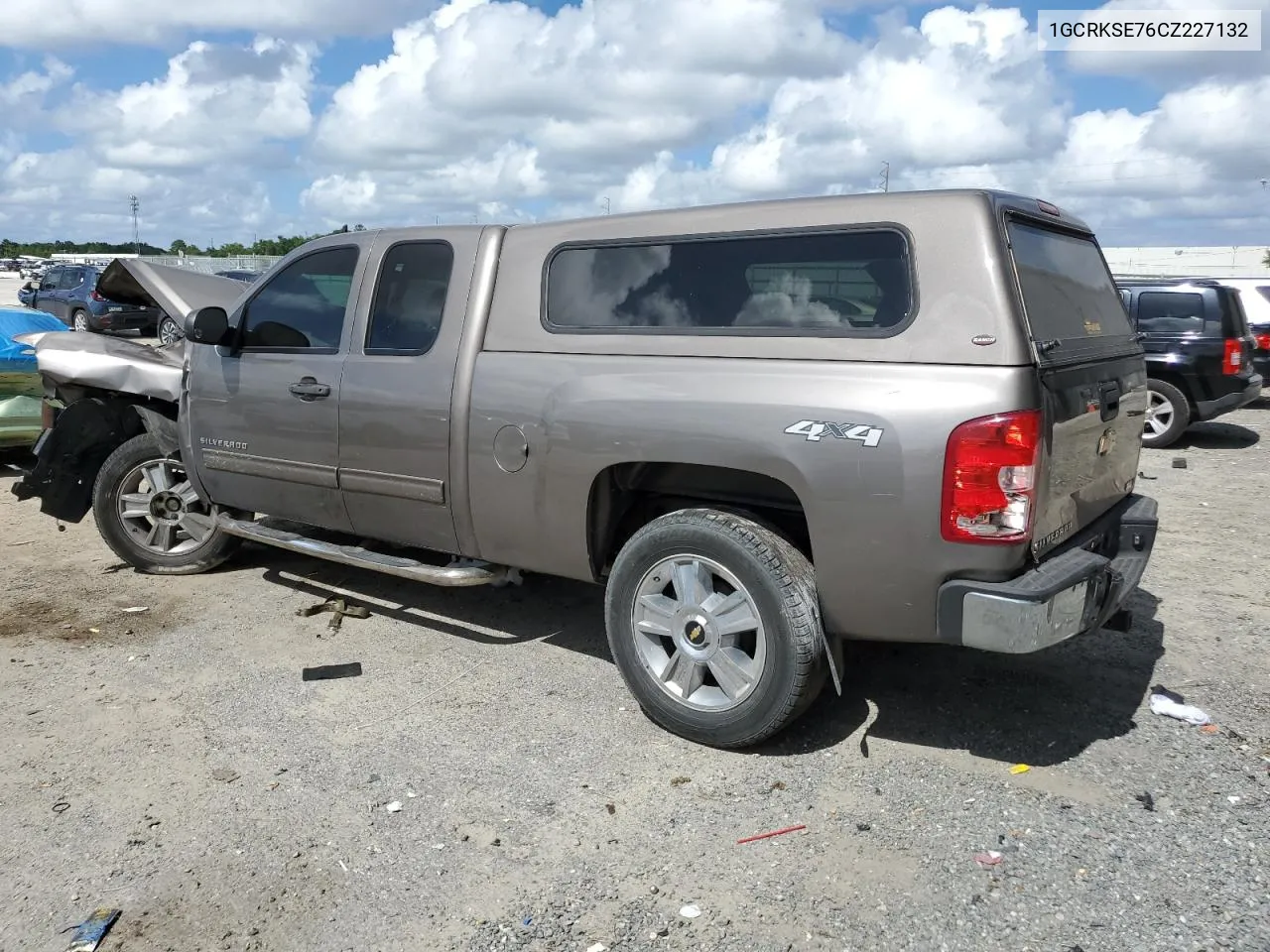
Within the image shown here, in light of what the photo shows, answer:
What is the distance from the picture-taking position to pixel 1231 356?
10.3 m

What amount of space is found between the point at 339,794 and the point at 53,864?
881 mm

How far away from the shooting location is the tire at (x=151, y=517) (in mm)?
5953

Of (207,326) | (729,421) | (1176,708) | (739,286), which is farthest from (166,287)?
(1176,708)

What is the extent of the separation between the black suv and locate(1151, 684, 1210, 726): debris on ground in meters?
6.94

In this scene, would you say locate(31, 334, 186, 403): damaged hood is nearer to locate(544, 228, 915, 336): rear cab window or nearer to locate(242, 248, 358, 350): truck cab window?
locate(242, 248, 358, 350): truck cab window

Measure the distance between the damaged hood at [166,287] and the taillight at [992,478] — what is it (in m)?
4.24

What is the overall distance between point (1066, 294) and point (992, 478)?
1163 millimetres

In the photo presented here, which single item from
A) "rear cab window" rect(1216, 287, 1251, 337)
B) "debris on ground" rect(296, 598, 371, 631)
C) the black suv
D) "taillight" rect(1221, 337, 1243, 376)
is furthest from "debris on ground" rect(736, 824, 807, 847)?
"rear cab window" rect(1216, 287, 1251, 337)

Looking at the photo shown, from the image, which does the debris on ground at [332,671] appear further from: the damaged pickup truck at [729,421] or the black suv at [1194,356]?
the black suv at [1194,356]

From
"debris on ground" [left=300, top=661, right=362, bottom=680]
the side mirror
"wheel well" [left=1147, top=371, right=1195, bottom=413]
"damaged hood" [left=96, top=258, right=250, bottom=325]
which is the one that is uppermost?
"damaged hood" [left=96, top=258, right=250, bottom=325]

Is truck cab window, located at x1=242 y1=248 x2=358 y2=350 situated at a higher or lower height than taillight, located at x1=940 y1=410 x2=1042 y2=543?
higher

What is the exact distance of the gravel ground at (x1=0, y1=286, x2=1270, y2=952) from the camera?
285 cm

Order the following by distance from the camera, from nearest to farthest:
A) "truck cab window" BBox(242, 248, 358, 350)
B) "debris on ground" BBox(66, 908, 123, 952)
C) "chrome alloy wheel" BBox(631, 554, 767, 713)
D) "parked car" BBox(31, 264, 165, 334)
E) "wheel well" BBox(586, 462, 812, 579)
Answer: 1. "debris on ground" BBox(66, 908, 123, 952)
2. "chrome alloy wheel" BBox(631, 554, 767, 713)
3. "wheel well" BBox(586, 462, 812, 579)
4. "truck cab window" BBox(242, 248, 358, 350)
5. "parked car" BBox(31, 264, 165, 334)

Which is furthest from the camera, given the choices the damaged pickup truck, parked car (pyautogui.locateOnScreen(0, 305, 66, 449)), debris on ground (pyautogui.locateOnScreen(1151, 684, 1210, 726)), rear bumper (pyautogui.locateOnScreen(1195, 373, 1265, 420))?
rear bumper (pyautogui.locateOnScreen(1195, 373, 1265, 420))
